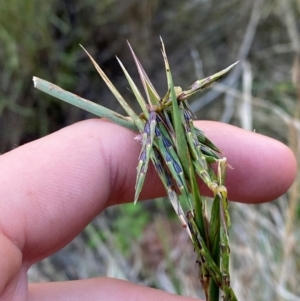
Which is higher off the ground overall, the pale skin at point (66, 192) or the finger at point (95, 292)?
the pale skin at point (66, 192)

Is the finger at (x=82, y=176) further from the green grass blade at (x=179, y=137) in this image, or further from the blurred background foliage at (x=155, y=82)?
the blurred background foliage at (x=155, y=82)

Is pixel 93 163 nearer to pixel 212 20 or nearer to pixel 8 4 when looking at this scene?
pixel 8 4

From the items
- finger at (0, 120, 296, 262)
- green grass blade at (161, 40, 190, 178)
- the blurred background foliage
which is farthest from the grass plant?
the blurred background foliage

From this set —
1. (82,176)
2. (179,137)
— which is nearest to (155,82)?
(82,176)

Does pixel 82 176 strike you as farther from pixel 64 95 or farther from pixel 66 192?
pixel 64 95

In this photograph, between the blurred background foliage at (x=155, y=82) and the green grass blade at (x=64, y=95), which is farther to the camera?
the blurred background foliage at (x=155, y=82)

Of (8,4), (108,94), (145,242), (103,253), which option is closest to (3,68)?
(8,4)

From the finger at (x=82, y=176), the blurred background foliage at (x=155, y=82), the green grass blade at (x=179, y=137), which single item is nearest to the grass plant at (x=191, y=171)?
the green grass blade at (x=179, y=137)

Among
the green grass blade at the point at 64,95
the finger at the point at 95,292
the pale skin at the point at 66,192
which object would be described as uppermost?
the green grass blade at the point at 64,95
